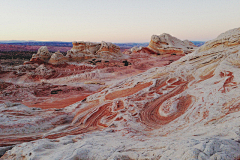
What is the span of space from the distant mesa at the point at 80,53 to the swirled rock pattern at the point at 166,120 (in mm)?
14825

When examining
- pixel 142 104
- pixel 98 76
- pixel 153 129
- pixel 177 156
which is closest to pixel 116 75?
pixel 98 76

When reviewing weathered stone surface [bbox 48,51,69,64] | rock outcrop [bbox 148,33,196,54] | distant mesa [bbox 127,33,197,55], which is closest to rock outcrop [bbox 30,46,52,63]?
weathered stone surface [bbox 48,51,69,64]

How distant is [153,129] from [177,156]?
2061mm

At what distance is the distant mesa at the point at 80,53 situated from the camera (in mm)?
19703

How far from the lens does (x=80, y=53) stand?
70.8 ft

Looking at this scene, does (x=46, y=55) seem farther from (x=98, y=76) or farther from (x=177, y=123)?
(x=177, y=123)

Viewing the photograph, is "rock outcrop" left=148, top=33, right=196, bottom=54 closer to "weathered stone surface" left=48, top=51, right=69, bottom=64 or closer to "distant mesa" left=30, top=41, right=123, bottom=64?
"distant mesa" left=30, top=41, right=123, bottom=64

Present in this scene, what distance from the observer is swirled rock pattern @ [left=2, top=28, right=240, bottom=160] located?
7.34ft

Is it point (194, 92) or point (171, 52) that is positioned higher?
point (171, 52)

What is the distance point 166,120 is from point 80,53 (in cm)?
1926

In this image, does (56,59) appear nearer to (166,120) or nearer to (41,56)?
(41,56)

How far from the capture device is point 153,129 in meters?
3.94

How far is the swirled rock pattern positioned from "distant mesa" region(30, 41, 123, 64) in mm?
14825

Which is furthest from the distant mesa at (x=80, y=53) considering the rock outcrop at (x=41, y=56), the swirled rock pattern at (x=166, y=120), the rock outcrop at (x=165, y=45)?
the swirled rock pattern at (x=166, y=120)
